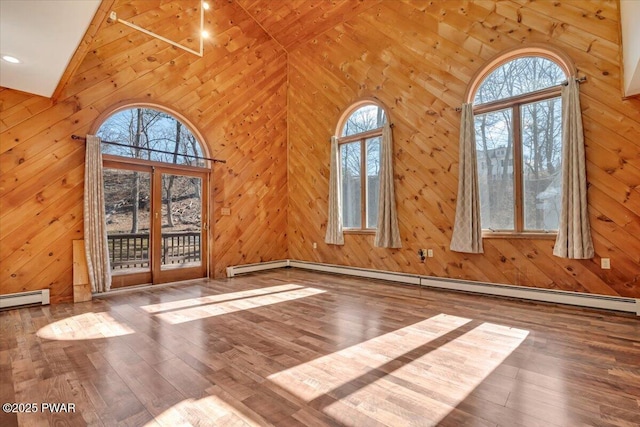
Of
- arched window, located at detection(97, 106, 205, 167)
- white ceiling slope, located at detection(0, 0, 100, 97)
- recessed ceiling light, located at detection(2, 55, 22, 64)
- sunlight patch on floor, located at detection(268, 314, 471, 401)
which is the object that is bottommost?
sunlight patch on floor, located at detection(268, 314, 471, 401)

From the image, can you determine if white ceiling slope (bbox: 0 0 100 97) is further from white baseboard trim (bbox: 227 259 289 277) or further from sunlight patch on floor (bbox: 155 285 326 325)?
white baseboard trim (bbox: 227 259 289 277)

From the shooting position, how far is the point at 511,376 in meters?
2.01

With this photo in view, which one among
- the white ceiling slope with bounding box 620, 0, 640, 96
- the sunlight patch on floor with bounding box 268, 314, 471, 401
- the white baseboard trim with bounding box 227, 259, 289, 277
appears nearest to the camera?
the sunlight patch on floor with bounding box 268, 314, 471, 401

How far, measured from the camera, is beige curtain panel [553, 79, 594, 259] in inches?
137

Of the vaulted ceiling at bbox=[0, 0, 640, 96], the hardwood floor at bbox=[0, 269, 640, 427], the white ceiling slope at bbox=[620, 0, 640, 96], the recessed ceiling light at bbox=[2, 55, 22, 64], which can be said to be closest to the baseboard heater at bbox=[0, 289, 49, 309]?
the hardwood floor at bbox=[0, 269, 640, 427]

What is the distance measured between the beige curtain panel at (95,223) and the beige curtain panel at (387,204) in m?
→ 4.08

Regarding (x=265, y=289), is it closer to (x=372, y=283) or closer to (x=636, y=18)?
(x=372, y=283)

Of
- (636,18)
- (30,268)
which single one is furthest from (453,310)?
(30,268)

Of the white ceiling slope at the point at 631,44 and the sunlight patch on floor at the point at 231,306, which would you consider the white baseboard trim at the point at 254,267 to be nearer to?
the sunlight patch on floor at the point at 231,306

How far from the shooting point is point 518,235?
400 cm

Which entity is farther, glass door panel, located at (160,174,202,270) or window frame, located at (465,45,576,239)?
glass door panel, located at (160,174,202,270)

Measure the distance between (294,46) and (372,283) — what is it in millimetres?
5216

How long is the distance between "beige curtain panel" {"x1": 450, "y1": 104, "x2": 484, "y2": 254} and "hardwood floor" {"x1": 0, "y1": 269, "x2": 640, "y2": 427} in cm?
89

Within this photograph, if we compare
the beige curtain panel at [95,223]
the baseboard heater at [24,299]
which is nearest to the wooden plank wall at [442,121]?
the beige curtain panel at [95,223]
